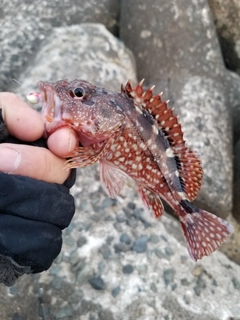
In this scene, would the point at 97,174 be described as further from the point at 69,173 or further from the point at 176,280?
the point at 69,173

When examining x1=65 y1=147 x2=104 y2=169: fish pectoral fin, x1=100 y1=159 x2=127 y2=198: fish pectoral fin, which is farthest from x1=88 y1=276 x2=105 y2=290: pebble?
x1=65 y1=147 x2=104 y2=169: fish pectoral fin

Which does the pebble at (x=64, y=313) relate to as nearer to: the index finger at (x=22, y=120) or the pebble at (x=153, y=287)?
the pebble at (x=153, y=287)

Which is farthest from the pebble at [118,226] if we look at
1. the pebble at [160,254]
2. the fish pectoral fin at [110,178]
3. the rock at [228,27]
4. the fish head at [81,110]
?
the rock at [228,27]

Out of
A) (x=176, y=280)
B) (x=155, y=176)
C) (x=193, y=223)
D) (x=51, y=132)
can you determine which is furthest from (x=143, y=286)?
(x=51, y=132)

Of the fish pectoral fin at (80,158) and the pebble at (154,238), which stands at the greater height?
the fish pectoral fin at (80,158)

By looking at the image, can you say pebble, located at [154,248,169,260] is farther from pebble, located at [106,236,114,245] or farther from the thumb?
the thumb

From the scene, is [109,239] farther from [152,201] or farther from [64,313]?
[152,201]
